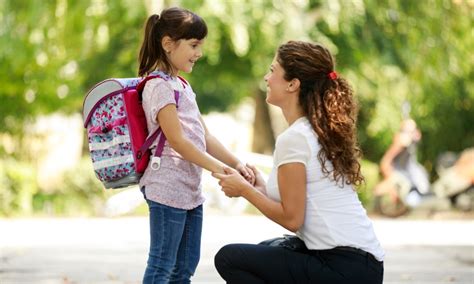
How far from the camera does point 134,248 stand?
11.5 metres

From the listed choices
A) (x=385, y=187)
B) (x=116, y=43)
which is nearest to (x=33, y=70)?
(x=116, y=43)

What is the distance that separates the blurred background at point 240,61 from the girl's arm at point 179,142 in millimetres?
11501

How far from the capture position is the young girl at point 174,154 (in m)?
5.11

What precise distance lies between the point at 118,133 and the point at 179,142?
10.8 inches

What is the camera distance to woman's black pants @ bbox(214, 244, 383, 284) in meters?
4.82

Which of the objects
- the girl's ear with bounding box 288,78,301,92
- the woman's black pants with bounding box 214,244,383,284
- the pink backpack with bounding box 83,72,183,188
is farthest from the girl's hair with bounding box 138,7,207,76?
the woman's black pants with bounding box 214,244,383,284

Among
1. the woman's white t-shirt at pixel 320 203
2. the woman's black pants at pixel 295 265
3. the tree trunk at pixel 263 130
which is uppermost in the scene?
the woman's white t-shirt at pixel 320 203

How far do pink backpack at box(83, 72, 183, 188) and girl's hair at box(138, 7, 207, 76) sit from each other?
12 centimetres

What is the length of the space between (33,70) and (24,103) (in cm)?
83

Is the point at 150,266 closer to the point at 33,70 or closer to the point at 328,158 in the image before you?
the point at 328,158

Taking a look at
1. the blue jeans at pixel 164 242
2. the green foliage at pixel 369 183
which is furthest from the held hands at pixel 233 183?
the green foliage at pixel 369 183

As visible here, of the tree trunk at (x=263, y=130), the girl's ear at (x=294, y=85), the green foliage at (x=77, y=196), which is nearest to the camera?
the girl's ear at (x=294, y=85)

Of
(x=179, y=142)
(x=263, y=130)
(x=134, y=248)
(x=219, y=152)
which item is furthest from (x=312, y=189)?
(x=263, y=130)

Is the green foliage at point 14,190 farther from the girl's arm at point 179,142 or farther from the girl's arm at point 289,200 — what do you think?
the girl's arm at point 289,200
